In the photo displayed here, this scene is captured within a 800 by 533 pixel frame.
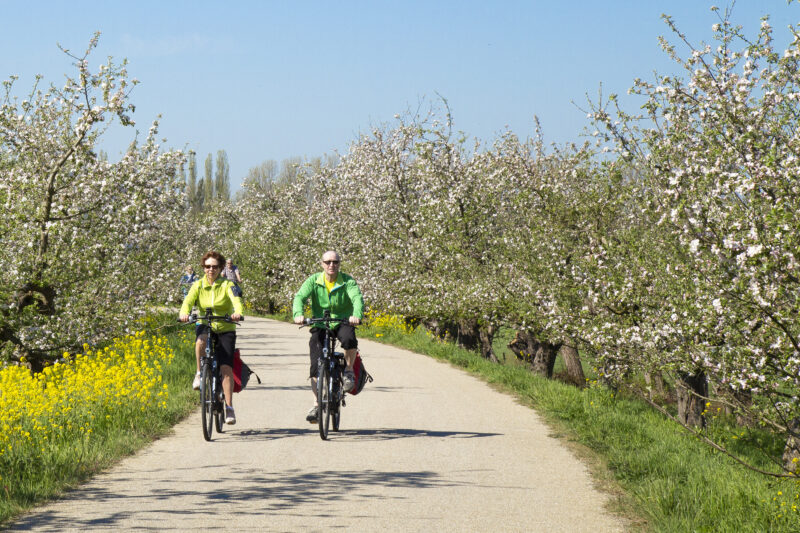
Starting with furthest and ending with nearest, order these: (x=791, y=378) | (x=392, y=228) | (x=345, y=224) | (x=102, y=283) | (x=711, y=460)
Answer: (x=345, y=224)
(x=392, y=228)
(x=102, y=283)
(x=711, y=460)
(x=791, y=378)

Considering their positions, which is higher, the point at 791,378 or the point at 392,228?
the point at 392,228

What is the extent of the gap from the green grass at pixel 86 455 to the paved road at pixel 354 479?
0.17 m

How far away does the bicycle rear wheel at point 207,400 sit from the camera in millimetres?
8656

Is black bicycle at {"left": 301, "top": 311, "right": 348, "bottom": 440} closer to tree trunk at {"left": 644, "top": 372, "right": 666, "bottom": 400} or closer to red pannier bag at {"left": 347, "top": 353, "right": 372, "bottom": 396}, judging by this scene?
red pannier bag at {"left": 347, "top": 353, "right": 372, "bottom": 396}

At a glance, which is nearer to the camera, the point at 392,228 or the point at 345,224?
the point at 392,228

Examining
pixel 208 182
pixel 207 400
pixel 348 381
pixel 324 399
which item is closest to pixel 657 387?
pixel 348 381

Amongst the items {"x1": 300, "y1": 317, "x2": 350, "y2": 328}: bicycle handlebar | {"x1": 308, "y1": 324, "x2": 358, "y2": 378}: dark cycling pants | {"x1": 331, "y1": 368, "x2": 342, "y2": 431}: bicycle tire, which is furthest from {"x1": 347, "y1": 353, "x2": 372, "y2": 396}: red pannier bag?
{"x1": 300, "y1": 317, "x2": 350, "y2": 328}: bicycle handlebar

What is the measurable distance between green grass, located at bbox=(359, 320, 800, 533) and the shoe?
2.31m

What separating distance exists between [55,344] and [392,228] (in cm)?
1180

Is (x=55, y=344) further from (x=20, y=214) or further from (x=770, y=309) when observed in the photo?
(x=770, y=309)

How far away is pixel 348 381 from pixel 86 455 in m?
2.90

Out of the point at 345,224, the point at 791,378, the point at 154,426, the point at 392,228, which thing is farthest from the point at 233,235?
the point at 791,378

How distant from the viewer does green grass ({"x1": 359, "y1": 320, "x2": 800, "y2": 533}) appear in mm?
5875

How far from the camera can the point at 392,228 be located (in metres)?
23.7
